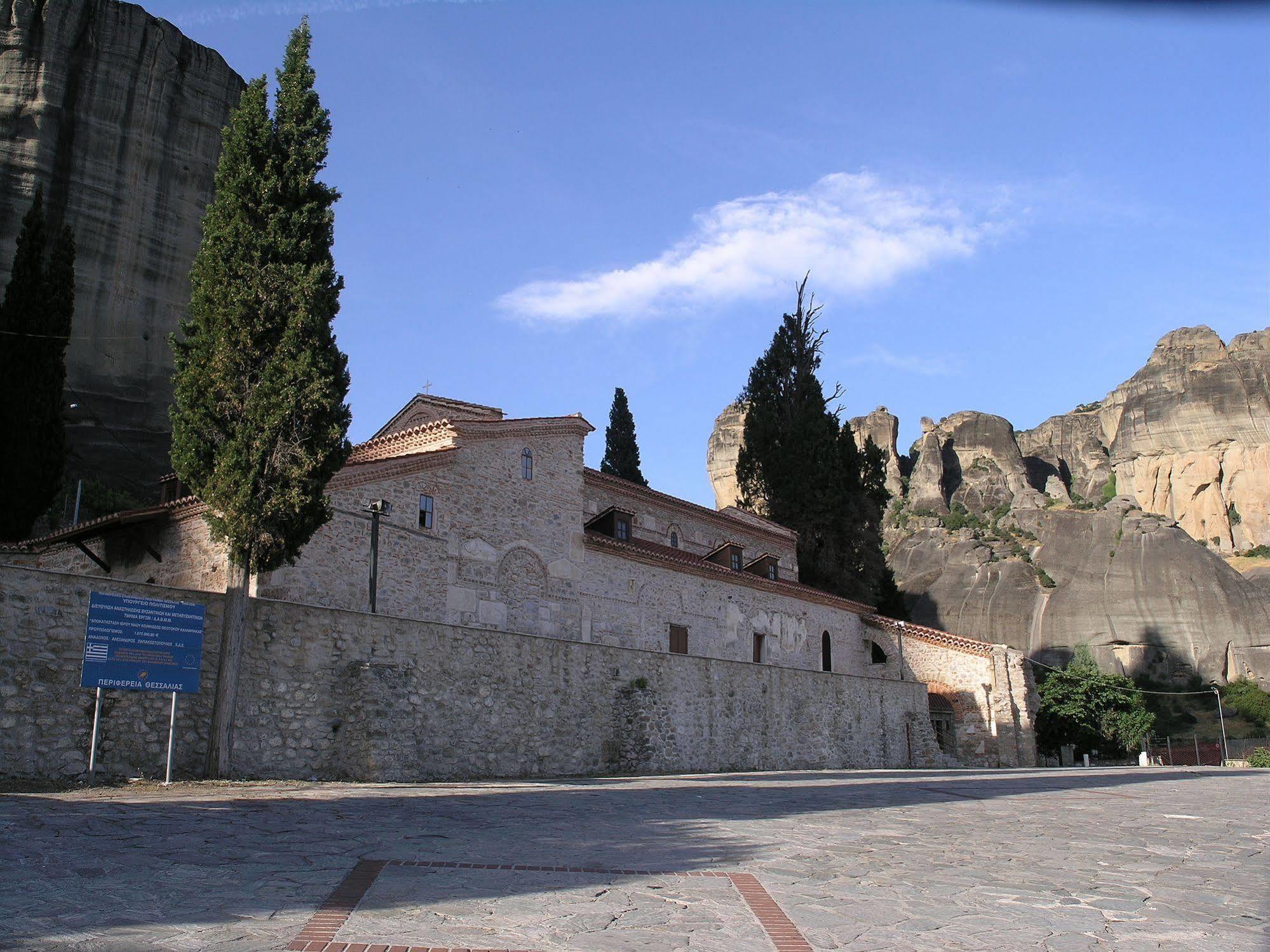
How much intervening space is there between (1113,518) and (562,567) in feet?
189

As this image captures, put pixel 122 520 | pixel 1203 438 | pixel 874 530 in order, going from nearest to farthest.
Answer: pixel 122 520
pixel 874 530
pixel 1203 438

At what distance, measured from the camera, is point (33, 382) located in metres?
27.5

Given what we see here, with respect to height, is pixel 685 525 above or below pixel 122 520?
above

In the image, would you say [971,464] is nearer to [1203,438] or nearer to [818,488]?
[1203,438]

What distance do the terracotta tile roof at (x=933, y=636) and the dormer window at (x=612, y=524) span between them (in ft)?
41.7

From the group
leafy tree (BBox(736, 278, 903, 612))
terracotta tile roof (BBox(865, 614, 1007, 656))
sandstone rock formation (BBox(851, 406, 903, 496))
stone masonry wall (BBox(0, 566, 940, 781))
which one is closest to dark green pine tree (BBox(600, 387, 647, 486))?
leafy tree (BBox(736, 278, 903, 612))

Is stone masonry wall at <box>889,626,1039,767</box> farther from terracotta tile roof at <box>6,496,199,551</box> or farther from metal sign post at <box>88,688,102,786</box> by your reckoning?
metal sign post at <box>88,688,102,786</box>

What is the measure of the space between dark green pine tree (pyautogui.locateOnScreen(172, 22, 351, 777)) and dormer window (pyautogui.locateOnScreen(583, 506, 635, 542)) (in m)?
15.4

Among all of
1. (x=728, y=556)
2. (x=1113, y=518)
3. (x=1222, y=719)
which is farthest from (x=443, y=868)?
(x=1113, y=518)

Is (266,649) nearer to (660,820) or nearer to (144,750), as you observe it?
(144,750)

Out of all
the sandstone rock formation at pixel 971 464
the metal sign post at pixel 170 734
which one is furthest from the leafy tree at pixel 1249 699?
the metal sign post at pixel 170 734

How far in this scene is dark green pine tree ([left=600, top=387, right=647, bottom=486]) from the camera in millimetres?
47125

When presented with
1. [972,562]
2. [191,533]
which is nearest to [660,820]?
[191,533]

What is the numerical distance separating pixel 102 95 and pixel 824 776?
121 feet
